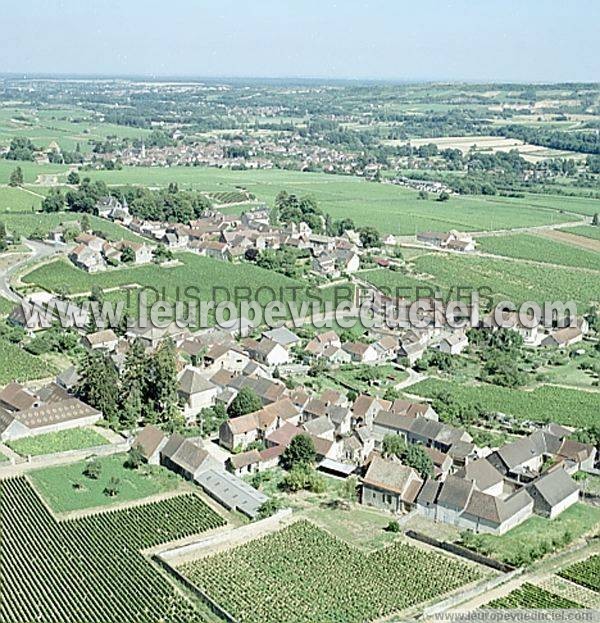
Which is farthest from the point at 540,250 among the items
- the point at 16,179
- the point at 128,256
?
the point at 16,179

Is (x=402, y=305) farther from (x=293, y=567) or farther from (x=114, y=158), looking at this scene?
(x=114, y=158)

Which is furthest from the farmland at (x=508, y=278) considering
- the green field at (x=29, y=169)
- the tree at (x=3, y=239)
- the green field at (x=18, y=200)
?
the green field at (x=29, y=169)

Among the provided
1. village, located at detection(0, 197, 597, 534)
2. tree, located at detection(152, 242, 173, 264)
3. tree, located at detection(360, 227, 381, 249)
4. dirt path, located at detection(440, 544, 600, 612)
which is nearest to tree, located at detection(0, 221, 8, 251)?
tree, located at detection(152, 242, 173, 264)

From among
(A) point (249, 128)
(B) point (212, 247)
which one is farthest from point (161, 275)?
(A) point (249, 128)

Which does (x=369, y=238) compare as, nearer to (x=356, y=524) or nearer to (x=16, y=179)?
(x=16, y=179)

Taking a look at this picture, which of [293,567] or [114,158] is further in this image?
[114,158]

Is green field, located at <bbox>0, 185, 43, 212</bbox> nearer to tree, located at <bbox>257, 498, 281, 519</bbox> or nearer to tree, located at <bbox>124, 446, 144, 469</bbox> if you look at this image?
tree, located at <bbox>124, 446, 144, 469</bbox>

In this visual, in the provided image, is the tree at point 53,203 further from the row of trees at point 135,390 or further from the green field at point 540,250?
the row of trees at point 135,390
